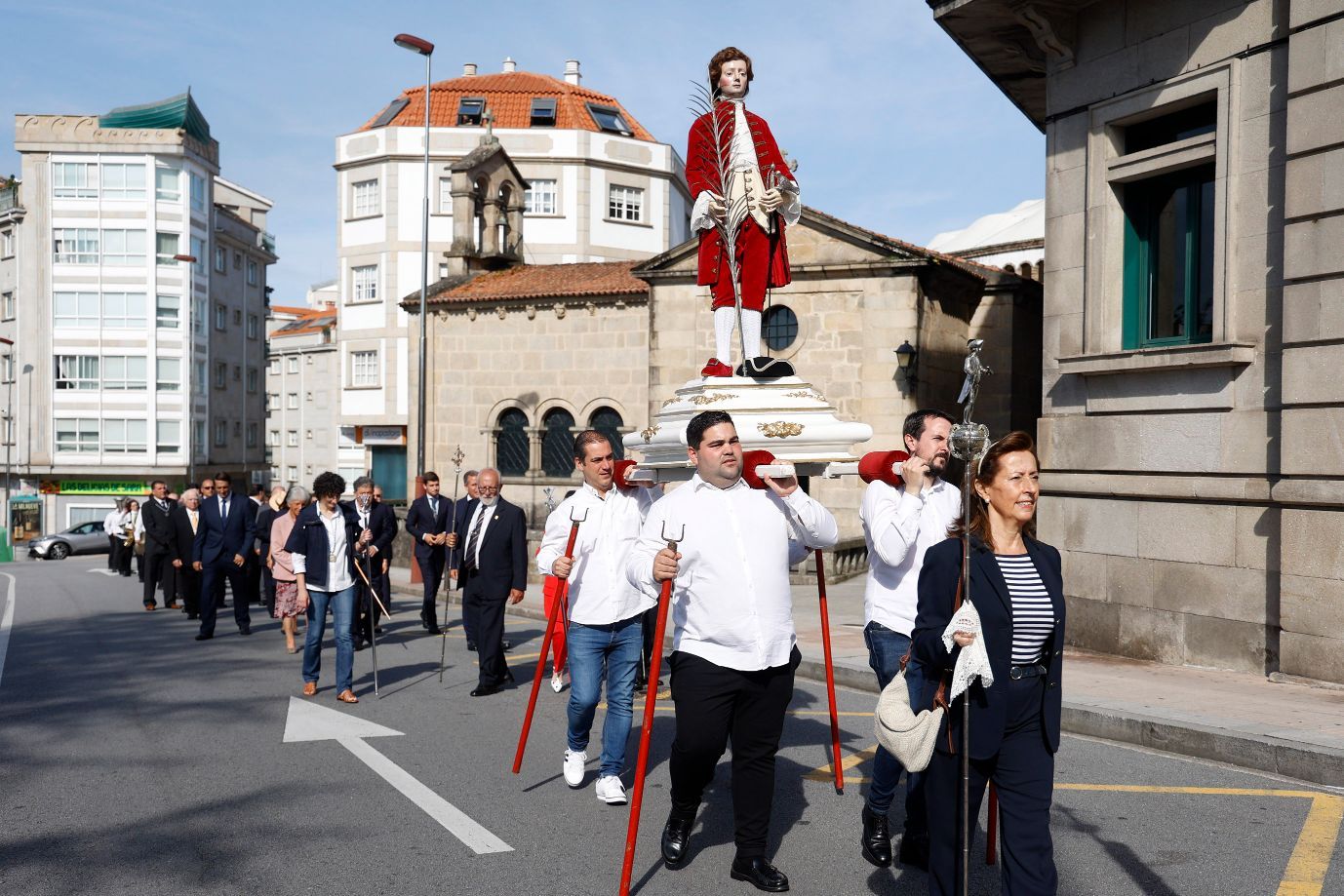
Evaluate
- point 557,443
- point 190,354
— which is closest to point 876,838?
point 557,443

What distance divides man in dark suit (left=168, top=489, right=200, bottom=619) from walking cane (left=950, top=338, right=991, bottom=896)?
14.0 m

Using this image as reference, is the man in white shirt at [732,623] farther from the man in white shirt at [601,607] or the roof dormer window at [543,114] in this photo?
the roof dormer window at [543,114]

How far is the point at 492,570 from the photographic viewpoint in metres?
10.1

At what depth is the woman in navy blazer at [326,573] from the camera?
930 cm

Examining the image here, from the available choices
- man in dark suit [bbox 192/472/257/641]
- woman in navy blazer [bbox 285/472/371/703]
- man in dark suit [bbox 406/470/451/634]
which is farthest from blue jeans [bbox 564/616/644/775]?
man in dark suit [bbox 192/472/257/641]

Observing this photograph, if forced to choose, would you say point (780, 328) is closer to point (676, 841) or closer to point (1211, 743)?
point (1211, 743)

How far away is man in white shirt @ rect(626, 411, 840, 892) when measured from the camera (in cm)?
490

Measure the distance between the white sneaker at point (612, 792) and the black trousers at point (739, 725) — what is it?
126 centimetres

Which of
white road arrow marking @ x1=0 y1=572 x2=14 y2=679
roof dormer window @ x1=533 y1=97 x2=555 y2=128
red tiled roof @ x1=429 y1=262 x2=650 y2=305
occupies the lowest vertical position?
white road arrow marking @ x1=0 y1=572 x2=14 y2=679

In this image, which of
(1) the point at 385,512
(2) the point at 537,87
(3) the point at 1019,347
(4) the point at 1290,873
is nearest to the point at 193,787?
(4) the point at 1290,873

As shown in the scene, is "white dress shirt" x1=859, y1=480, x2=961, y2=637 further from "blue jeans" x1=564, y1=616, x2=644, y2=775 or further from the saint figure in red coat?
the saint figure in red coat

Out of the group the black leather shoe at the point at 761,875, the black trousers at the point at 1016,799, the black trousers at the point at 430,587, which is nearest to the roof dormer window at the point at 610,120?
the black trousers at the point at 430,587

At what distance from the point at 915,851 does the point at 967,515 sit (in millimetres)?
2298

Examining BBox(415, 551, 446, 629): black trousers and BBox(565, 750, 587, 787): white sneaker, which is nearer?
BBox(565, 750, 587, 787): white sneaker
